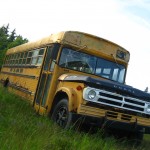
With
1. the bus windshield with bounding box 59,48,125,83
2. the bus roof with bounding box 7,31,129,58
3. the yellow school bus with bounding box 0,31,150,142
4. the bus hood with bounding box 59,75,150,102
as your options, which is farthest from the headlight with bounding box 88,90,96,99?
the bus roof with bounding box 7,31,129,58

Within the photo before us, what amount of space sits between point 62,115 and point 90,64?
1.86 metres

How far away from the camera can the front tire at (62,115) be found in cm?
650

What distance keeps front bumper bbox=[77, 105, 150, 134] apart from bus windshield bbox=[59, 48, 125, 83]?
1846mm

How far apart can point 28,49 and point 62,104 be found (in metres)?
5.78

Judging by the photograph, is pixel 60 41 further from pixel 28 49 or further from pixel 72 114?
pixel 28 49

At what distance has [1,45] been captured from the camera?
55.5 meters

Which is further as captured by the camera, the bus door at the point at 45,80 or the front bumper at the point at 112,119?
the bus door at the point at 45,80

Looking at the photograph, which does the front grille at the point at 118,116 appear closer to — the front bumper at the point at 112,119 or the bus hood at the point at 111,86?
the front bumper at the point at 112,119

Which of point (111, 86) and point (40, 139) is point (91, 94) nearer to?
point (111, 86)

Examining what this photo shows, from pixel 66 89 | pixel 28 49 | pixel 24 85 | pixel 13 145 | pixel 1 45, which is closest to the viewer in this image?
pixel 13 145

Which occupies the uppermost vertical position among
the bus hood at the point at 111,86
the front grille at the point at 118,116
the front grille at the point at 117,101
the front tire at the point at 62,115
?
the bus hood at the point at 111,86

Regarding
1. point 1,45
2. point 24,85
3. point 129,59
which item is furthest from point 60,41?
point 1,45

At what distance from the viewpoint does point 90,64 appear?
8383 millimetres

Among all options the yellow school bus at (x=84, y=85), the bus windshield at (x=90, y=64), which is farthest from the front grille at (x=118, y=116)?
the bus windshield at (x=90, y=64)
